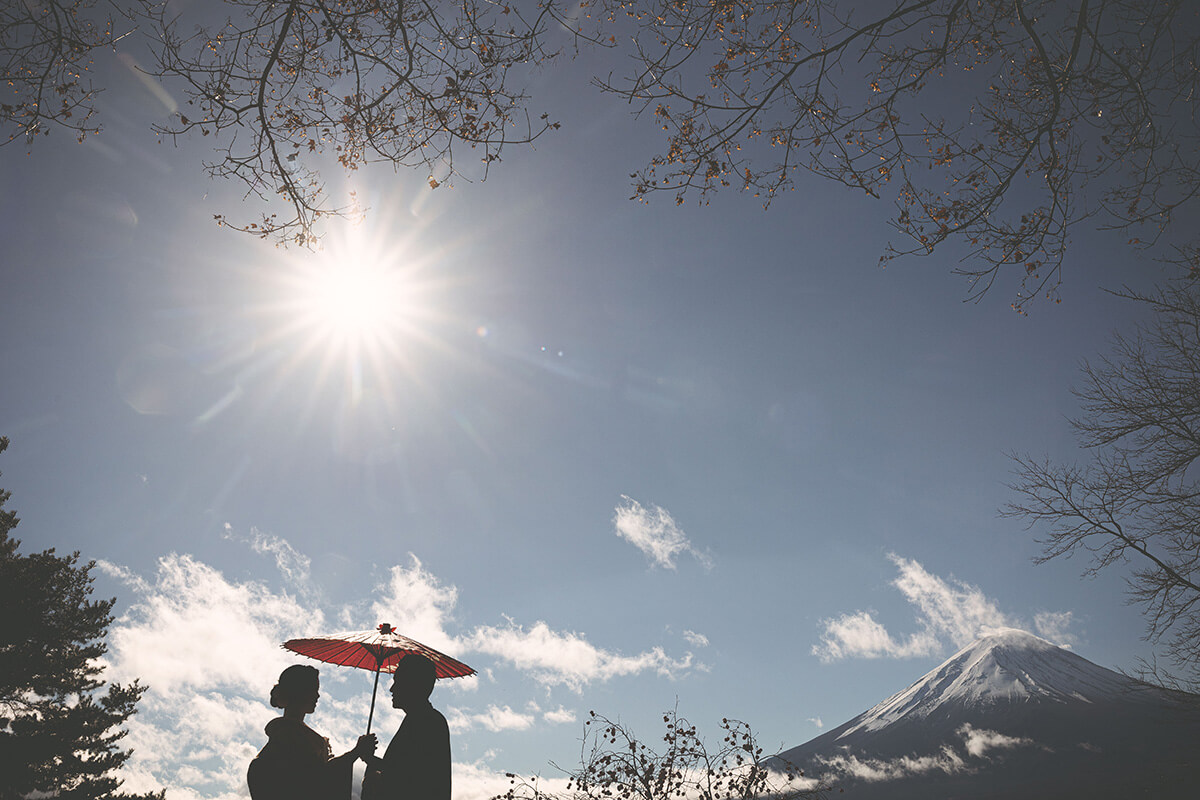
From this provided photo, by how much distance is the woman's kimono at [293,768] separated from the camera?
3480 millimetres

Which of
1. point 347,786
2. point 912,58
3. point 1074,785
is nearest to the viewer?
point 347,786

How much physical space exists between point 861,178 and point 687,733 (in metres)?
9.98

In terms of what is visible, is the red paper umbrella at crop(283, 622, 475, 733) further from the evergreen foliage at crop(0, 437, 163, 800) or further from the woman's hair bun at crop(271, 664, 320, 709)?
the evergreen foliage at crop(0, 437, 163, 800)

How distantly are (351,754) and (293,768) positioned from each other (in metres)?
Result: 0.32

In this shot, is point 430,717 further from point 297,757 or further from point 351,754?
point 297,757

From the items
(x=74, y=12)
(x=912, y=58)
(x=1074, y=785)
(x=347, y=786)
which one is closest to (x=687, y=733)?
(x=347, y=786)

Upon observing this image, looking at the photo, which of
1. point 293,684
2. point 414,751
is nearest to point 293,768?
point 293,684

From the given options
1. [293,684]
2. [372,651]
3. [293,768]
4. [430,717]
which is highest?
[372,651]

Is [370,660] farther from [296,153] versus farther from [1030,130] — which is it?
[1030,130]

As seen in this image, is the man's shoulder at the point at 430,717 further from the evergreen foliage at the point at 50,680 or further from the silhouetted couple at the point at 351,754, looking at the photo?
the evergreen foliage at the point at 50,680

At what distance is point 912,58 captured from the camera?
500 centimetres

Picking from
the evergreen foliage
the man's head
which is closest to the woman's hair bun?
the man's head

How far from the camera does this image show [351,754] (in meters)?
3.61

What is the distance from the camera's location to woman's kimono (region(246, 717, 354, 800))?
11.4 feet
